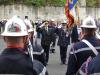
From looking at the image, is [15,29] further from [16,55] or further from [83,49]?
[83,49]

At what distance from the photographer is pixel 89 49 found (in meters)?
7.68

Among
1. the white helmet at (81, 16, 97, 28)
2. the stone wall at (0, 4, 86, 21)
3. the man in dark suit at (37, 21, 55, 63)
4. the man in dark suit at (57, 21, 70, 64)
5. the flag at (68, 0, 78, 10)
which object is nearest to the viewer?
the white helmet at (81, 16, 97, 28)

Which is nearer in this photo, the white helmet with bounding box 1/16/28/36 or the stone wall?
the white helmet with bounding box 1/16/28/36

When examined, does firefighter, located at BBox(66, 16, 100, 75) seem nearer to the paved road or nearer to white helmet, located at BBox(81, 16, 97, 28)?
white helmet, located at BBox(81, 16, 97, 28)

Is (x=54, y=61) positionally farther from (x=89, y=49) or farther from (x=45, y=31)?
(x=89, y=49)

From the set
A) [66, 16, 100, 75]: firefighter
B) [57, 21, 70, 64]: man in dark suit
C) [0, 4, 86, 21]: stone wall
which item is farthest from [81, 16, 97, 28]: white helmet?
[0, 4, 86, 21]: stone wall

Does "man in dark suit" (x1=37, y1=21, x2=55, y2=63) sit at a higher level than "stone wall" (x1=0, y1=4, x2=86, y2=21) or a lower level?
higher

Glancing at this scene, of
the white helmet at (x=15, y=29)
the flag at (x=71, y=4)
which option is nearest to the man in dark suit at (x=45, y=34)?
the flag at (x=71, y=4)

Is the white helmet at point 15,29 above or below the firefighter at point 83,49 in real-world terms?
above

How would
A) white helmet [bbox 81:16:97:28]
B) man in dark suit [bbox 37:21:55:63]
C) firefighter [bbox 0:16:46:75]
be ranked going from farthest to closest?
man in dark suit [bbox 37:21:55:63] → white helmet [bbox 81:16:97:28] → firefighter [bbox 0:16:46:75]

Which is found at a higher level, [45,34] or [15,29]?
[15,29]

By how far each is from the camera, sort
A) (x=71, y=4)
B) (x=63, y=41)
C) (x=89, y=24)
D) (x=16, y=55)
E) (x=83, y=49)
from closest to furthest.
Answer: (x=16, y=55) < (x=89, y=24) < (x=83, y=49) < (x=71, y=4) < (x=63, y=41)

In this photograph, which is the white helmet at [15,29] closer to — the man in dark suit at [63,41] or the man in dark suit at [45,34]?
the man in dark suit at [63,41]

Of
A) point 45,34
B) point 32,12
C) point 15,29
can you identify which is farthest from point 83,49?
point 32,12
